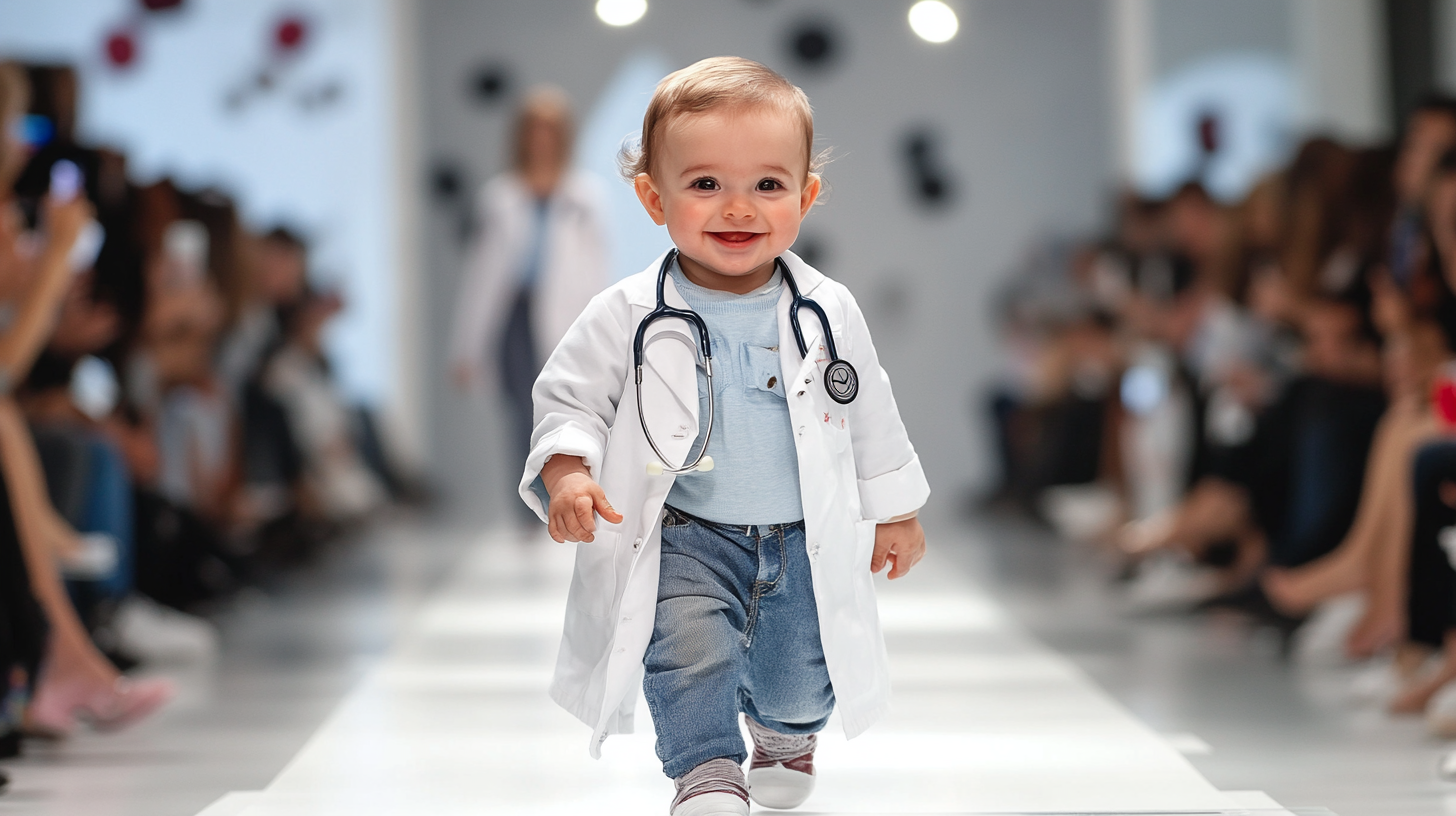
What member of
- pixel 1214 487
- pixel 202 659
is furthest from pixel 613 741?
pixel 1214 487

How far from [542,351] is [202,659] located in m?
1.86

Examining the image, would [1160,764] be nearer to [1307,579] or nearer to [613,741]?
[613,741]

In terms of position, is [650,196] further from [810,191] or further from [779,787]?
[779,787]

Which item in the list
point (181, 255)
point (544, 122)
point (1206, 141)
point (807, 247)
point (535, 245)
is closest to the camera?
point (807, 247)

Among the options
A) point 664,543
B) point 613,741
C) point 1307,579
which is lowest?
point 613,741

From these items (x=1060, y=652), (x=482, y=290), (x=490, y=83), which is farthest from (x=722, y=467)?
(x=490, y=83)

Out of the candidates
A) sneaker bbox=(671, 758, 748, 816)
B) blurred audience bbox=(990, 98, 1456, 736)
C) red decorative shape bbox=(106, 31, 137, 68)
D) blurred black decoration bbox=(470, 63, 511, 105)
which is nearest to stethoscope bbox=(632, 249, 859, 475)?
sneaker bbox=(671, 758, 748, 816)

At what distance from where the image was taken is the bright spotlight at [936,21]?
7.01ft

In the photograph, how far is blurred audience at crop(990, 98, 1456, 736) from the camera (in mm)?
2686

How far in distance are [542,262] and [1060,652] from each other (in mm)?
2243

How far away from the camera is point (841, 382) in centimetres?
169

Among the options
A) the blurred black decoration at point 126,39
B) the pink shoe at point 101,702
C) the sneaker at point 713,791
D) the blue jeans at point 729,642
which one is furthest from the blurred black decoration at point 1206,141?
the sneaker at point 713,791

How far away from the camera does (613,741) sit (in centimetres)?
217

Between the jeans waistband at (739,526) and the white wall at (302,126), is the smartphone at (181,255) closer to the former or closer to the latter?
the white wall at (302,126)
